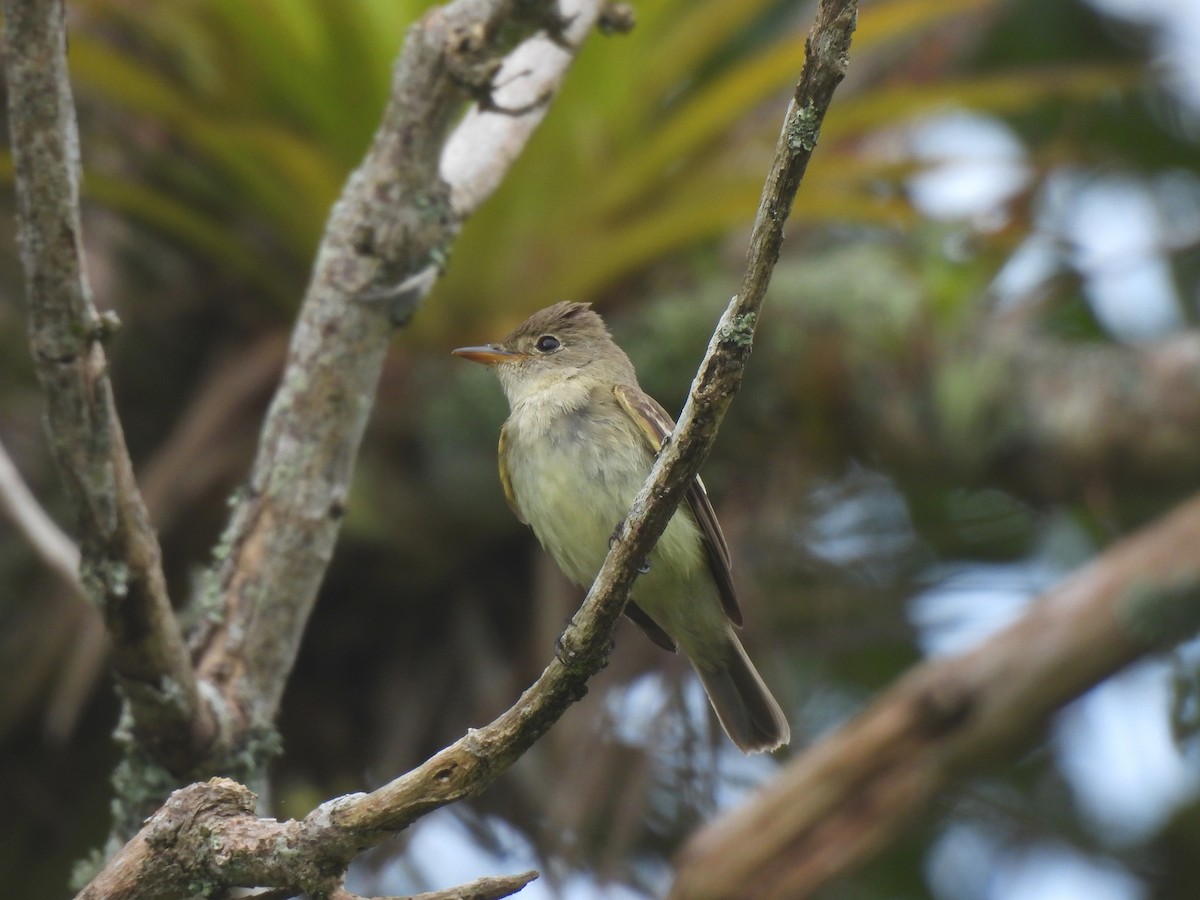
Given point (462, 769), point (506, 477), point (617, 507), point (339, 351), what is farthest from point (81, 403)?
point (506, 477)

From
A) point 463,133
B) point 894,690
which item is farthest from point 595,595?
point 894,690

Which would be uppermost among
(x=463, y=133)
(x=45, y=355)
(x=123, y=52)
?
(x=123, y=52)

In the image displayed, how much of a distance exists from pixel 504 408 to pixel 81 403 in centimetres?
199

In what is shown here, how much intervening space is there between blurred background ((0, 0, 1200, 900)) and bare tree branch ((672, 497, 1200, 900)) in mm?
341

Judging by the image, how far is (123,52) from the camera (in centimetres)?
467

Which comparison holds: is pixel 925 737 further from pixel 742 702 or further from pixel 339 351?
pixel 339 351

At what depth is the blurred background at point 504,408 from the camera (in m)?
4.45

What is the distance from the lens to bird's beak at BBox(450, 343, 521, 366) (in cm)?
407

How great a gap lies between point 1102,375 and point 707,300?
1.26m

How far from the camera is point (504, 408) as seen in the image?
441cm

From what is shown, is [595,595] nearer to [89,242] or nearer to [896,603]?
[896,603]

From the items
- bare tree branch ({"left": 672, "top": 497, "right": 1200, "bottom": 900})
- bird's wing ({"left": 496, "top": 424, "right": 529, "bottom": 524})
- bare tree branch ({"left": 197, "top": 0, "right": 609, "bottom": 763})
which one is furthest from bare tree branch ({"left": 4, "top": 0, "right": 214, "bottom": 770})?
bare tree branch ({"left": 672, "top": 497, "right": 1200, "bottom": 900})

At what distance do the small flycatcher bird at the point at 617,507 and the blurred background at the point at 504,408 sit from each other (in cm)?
33

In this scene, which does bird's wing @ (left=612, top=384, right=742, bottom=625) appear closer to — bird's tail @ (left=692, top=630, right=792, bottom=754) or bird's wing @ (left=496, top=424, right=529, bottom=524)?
bird's tail @ (left=692, top=630, right=792, bottom=754)
